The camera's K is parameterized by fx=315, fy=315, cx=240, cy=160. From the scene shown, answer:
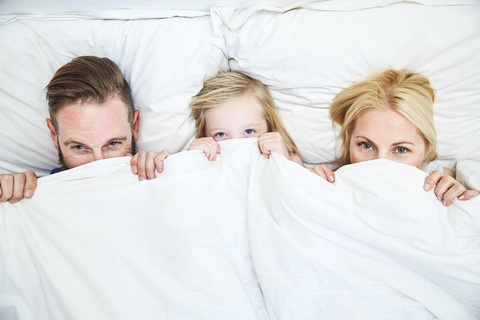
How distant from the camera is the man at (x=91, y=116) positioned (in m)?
1.04

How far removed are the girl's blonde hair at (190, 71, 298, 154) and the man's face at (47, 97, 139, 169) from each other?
0.88 feet

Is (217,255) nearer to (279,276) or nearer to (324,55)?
(279,276)

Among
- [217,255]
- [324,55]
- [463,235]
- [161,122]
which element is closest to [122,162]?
[161,122]

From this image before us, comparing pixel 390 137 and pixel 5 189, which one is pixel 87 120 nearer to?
pixel 5 189

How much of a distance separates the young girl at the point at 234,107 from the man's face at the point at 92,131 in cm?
26

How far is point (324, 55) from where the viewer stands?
107cm

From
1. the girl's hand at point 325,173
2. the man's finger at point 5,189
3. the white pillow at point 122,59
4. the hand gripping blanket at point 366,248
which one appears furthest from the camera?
the white pillow at point 122,59

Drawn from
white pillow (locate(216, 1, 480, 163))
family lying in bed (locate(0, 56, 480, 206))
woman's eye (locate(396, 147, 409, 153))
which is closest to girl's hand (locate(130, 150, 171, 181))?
family lying in bed (locate(0, 56, 480, 206))

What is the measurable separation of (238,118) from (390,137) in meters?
0.52

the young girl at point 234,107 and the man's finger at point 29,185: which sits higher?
the young girl at point 234,107

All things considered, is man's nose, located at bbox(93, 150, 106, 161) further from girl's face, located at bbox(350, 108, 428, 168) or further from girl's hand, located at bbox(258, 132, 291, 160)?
girl's face, located at bbox(350, 108, 428, 168)

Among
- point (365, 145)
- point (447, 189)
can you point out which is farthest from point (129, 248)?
point (447, 189)

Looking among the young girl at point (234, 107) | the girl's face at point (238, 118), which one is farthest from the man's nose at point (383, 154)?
the girl's face at point (238, 118)

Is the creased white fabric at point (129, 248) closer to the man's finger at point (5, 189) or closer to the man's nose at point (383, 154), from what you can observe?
the man's finger at point (5, 189)
